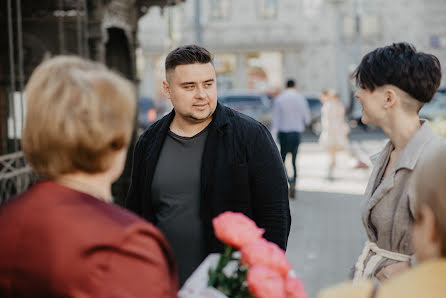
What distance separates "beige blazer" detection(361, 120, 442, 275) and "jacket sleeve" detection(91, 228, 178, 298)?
125cm

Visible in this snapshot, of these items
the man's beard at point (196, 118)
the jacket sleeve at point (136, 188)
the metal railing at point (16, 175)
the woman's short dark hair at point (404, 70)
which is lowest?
the metal railing at point (16, 175)

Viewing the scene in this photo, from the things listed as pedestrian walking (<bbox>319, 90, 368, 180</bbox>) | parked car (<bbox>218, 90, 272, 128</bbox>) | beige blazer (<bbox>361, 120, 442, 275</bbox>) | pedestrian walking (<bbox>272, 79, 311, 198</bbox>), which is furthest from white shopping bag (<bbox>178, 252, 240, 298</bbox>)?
parked car (<bbox>218, 90, 272, 128</bbox>)

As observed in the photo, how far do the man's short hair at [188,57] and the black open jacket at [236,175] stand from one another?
28cm

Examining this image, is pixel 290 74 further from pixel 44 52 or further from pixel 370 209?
pixel 370 209

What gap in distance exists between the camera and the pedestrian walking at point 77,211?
1529mm

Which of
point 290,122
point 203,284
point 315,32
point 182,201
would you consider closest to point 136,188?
point 182,201

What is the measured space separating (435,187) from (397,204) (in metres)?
1.16

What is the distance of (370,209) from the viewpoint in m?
2.71

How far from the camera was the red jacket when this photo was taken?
4.99 ft

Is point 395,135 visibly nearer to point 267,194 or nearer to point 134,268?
point 267,194

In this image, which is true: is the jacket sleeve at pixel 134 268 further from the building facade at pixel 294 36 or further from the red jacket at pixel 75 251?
the building facade at pixel 294 36

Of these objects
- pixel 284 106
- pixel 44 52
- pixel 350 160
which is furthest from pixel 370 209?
pixel 350 160

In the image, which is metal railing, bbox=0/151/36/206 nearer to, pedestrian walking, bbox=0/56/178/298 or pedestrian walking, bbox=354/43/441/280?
pedestrian walking, bbox=354/43/441/280

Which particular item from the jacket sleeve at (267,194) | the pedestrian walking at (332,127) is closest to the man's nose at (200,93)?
the jacket sleeve at (267,194)
